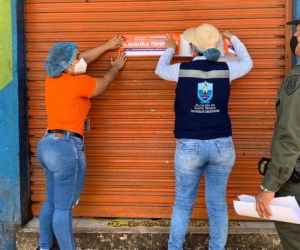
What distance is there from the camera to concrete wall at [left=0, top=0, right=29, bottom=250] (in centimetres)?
421

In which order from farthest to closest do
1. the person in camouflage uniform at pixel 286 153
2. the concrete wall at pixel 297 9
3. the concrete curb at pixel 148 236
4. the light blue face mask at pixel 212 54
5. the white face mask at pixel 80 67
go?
the concrete curb at pixel 148 236 < the concrete wall at pixel 297 9 < the white face mask at pixel 80 67 < the light blue face mask at pixel 212 54 < the person in camouflage uniform at pixel 286 153

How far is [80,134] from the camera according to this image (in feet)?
12.3

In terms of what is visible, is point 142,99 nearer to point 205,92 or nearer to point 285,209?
point 205,92

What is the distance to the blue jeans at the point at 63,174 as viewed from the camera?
3.59 metres

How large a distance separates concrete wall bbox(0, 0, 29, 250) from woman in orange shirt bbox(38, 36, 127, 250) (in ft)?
2.22

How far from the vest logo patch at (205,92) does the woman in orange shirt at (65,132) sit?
0.89 meters

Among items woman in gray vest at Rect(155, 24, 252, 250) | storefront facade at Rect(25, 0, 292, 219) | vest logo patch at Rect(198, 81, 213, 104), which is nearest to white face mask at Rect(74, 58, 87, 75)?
storefront facade at Rect(25, 0, 292, 219)

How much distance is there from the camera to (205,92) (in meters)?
3.48

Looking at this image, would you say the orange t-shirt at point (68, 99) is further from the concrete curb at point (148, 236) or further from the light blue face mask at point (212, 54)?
the concrete curb at point (148, 236)

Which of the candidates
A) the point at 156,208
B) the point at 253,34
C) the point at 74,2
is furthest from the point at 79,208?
the point at 253,34

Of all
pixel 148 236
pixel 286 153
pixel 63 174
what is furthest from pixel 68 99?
pixel 286 153

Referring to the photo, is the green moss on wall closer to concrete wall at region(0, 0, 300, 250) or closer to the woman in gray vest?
concrete wall at region(0, 0, 300, 250)

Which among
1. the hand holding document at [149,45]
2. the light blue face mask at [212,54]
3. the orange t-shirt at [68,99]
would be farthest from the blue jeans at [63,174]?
the light blue face mask at [212,54]

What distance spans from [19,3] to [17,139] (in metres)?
1.36
